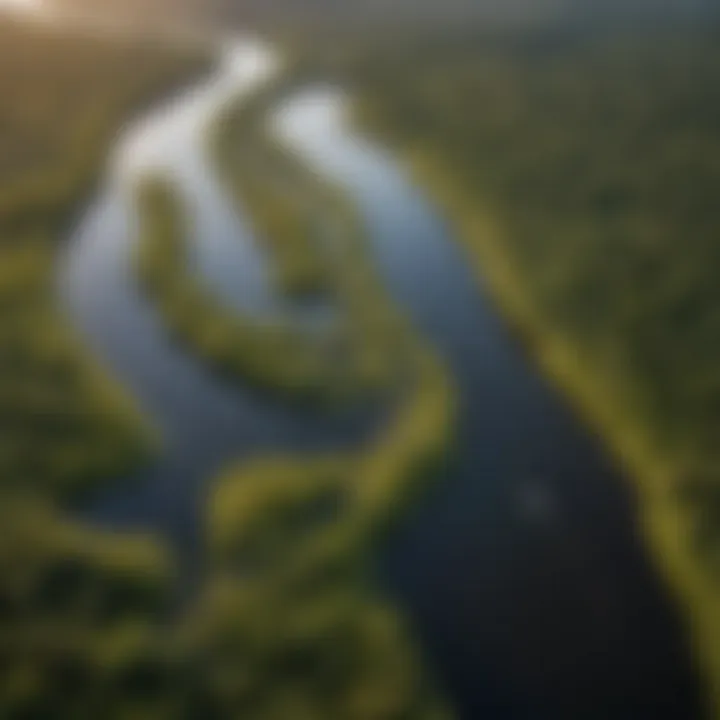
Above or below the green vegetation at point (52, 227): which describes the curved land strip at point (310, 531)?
below

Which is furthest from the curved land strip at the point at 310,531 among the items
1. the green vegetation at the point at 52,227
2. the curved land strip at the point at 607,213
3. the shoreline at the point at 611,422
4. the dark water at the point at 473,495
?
the curved land strip at the point at 607,213

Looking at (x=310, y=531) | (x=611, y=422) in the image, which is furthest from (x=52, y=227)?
(x=611, y=422)

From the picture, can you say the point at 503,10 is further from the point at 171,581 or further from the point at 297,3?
the point at 171,581

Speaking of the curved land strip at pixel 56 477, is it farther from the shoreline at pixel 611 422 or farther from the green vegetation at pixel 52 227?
the shoreline at pixel 611 422

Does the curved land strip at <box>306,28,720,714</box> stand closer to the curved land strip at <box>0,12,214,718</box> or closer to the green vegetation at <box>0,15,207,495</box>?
the green vegetation at <box>0,15,207,495</box>

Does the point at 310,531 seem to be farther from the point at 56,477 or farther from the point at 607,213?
the point at 607,213

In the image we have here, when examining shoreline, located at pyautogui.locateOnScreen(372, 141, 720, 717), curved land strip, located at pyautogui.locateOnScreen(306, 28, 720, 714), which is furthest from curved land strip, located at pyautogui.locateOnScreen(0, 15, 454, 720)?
curved land strip, located at pyautogui.locateOnScreen(306, 28, 720, 714)

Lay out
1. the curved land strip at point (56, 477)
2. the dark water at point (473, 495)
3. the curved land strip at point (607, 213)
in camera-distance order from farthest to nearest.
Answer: the curved land strip at point (607, 213) → the dark water at point (473, 495) → the curved land strip at point (56, 477)
